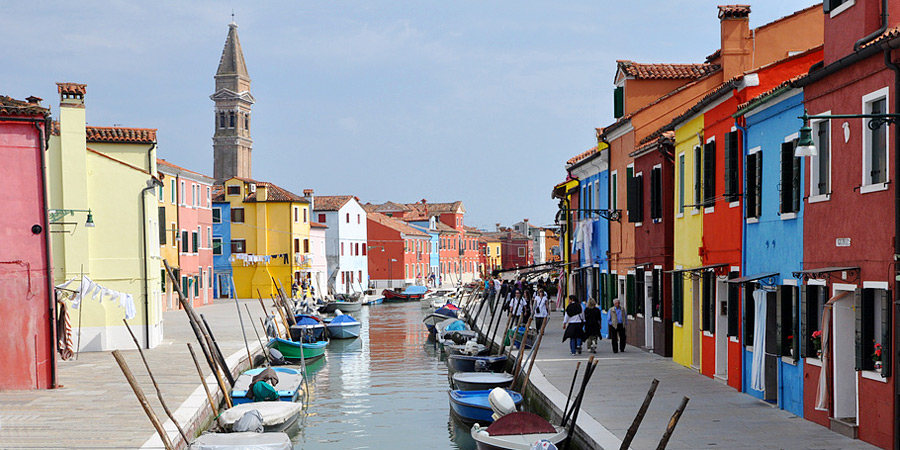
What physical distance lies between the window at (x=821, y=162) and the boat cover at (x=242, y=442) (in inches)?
346

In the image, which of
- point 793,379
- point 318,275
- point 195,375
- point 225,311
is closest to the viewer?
point 793,379

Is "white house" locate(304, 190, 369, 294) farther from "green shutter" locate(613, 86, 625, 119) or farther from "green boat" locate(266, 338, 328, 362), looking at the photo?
"green shutter" locate(613, 86, 625, 119)

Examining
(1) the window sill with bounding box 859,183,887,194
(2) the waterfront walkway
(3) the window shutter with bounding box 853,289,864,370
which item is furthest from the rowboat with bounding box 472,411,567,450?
(1) the window sill with bounding box 859,183,887,194

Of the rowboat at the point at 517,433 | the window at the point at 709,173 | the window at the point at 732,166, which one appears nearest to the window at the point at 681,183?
the window at the point at 709,173

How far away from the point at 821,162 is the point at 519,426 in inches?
228

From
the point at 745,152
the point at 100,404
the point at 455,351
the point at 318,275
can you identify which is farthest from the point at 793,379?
the point at 318,275

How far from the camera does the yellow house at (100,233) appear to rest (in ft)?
80.3

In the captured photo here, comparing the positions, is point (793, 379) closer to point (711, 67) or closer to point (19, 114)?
point (711, 67)

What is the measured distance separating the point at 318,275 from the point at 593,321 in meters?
48.0

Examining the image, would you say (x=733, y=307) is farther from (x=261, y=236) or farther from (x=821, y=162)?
(x=261, y=236)

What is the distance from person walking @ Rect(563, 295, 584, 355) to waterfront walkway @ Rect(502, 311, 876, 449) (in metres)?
1.49

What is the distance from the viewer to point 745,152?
16.0m

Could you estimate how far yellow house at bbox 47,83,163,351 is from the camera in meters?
24.5

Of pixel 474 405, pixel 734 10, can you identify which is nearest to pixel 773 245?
pixel 474 405
